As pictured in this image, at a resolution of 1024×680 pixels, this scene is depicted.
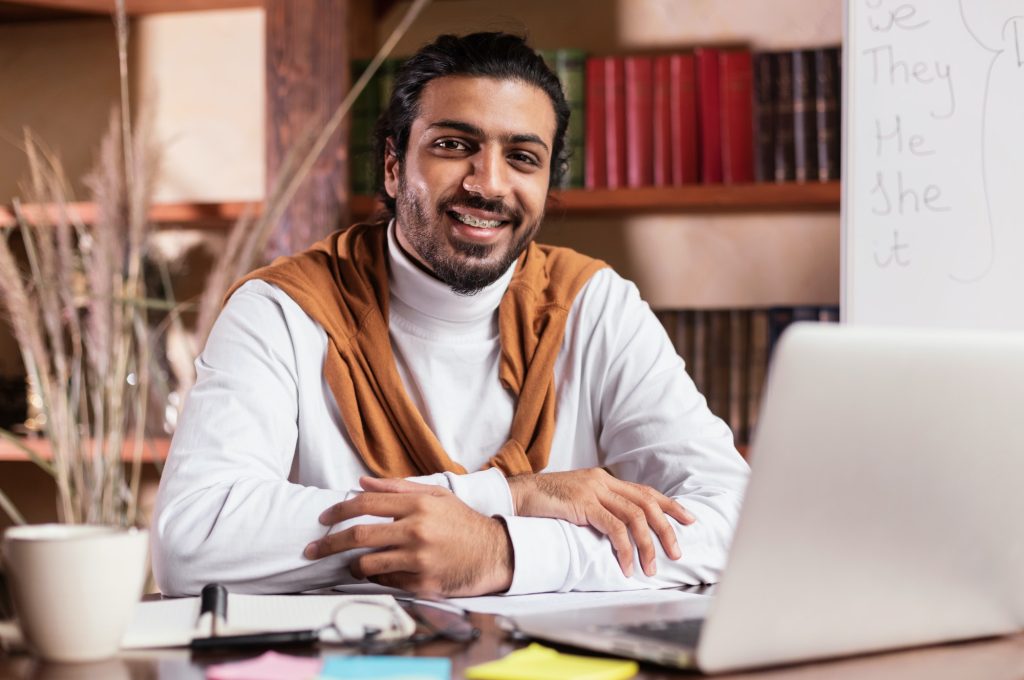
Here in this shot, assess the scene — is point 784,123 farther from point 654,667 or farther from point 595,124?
point 654,667

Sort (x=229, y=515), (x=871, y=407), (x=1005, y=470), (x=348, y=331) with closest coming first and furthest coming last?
(x=871, y=407) → (x=1005, y=470) → (x=229, y=515) → (x=348, y=331)

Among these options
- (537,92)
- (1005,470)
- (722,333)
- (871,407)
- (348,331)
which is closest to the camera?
(871,407)

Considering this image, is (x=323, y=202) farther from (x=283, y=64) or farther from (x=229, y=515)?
(x=229, y=515)

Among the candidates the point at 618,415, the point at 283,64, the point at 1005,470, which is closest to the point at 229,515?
the point at 618,415

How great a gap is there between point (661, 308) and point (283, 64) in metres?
1.00

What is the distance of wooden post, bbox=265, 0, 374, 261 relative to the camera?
2.58 metres

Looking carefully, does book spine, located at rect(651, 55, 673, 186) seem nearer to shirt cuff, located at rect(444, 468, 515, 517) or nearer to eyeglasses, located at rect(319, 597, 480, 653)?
shirt cuff, located at rect(444, 468, 515, 517)

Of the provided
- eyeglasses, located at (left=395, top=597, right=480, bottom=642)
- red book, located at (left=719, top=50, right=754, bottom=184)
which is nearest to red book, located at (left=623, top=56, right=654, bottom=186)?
red book, located at (left=719, top=50, right=754, bottom=184)

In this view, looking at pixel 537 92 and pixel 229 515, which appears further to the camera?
pixel 537 92

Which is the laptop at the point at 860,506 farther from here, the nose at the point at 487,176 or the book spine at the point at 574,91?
the book spine at the point at 574,91

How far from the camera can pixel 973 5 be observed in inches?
73.8

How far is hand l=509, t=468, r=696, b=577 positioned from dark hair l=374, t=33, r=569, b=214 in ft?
2.40

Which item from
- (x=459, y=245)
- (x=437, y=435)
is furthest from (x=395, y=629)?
(x=459, y=245)

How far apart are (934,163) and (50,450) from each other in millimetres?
1913
